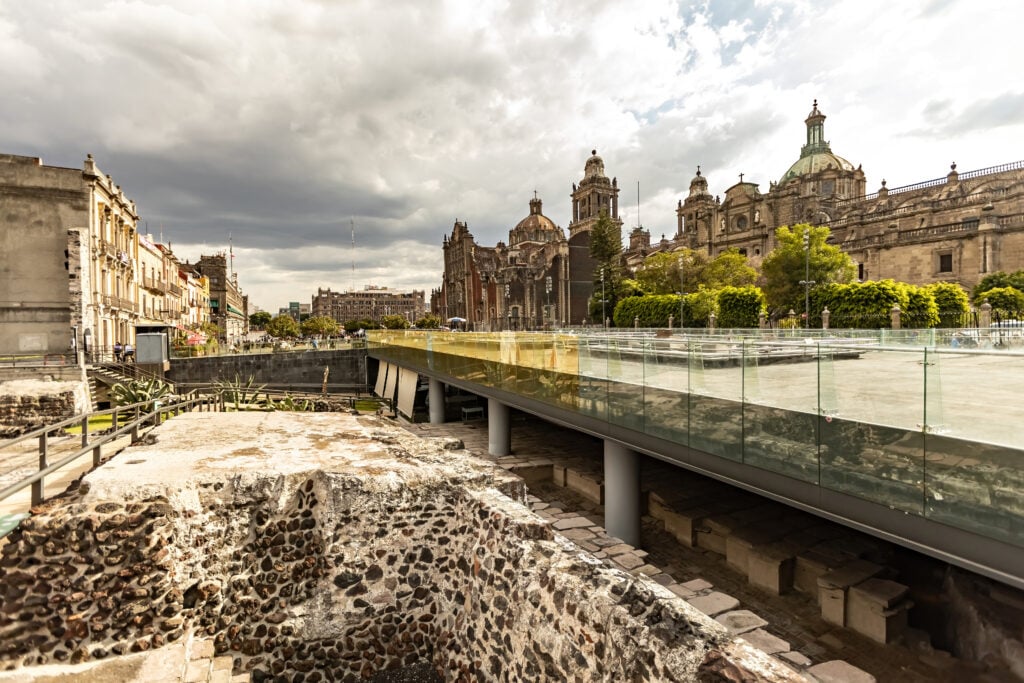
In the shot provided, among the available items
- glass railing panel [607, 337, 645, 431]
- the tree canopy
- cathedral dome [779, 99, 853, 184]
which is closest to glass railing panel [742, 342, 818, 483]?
glass railing panel [607, 337, 645, 431]

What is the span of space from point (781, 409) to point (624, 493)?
5.52m

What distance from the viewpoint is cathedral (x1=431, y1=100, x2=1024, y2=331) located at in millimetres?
51938

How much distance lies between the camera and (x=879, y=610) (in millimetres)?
8211

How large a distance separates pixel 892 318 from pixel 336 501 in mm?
39003

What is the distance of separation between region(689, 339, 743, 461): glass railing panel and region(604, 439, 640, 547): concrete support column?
3.38 meters

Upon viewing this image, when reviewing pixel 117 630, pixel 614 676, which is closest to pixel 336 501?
pixel 117 630

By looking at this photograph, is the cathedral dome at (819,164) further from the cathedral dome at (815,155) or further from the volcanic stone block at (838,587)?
the volcanic stone block at (838,587)

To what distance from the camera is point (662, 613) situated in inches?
178

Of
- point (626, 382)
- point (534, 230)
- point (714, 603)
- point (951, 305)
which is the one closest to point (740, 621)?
point (714, 603)

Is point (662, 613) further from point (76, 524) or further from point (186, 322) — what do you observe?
point (186, 322)

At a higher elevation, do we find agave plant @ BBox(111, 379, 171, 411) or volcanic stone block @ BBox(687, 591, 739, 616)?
agave plant @ BBox(111, 379, 171, 411)

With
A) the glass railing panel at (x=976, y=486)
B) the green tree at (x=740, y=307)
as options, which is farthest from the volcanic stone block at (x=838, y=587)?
the green tree at (x=740, y=307)

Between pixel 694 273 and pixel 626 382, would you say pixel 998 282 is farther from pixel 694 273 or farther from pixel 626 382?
pixel 626 382

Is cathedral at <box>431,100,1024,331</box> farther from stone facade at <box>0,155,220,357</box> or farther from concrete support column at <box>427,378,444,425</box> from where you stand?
stone facade at <box>0,155,220,357</box>
